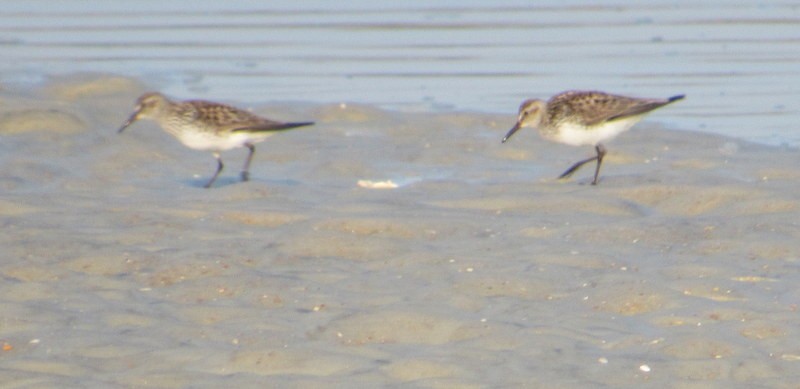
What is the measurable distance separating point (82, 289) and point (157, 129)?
19.6 ft

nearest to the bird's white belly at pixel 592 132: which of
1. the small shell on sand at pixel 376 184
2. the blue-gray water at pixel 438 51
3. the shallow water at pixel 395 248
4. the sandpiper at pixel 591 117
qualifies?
the sandpiper at pixel 591 117

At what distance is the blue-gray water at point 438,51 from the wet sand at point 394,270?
2988 millimetres

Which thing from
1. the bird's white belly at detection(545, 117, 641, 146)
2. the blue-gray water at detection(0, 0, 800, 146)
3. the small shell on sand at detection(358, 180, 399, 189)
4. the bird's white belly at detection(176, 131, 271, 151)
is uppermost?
the bird's white belly at detection(545, 117, 641, 146)

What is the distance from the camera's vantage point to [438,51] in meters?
18.1

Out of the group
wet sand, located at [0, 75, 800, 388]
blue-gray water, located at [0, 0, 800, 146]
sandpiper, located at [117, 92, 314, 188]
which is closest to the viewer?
wet sand, located at [0, 75, 800, 388]

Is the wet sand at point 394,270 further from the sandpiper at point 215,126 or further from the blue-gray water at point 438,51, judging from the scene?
the blue-gray water at point 438,51

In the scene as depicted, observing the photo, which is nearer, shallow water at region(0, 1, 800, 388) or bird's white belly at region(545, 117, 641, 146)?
shallow water at region(0, 1, 800, 388)

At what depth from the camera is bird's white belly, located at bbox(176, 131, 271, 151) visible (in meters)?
10.8

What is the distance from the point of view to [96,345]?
6.13 m

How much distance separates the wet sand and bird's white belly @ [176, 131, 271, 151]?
1.13ft

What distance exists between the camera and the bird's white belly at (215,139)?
426 inches

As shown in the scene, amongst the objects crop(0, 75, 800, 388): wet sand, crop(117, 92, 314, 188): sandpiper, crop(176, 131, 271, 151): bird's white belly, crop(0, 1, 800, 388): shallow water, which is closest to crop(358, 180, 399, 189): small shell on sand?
crop(0, 75, 800, 388): wet sand

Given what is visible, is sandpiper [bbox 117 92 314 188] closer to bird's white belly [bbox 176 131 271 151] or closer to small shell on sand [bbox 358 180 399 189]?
bird's white belly [bbox 176 131 271 151]

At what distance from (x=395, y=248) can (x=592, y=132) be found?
324 cm
